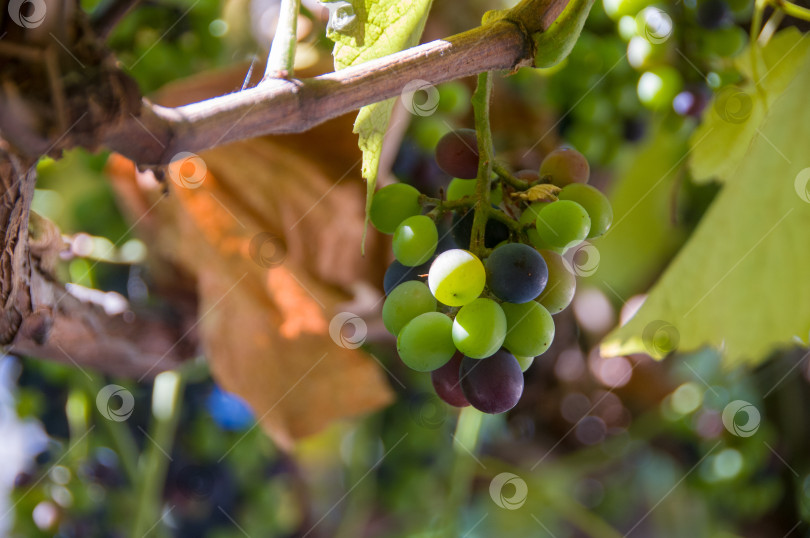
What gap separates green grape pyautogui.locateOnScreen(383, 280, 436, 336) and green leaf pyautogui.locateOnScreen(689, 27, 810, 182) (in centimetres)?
32

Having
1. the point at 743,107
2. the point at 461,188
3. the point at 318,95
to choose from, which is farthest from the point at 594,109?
the point at 318,95

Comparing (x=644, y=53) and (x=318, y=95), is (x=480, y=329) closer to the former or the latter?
(x=318, y=95)

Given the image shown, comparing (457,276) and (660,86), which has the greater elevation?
(457,276)

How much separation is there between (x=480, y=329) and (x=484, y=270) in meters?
0.03

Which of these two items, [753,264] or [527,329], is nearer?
[527,329]

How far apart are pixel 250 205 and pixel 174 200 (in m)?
0.07

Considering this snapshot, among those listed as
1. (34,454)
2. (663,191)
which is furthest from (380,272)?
(34,454)

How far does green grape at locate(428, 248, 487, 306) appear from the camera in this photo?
11.9 inches

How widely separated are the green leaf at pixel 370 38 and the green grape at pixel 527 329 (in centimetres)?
9

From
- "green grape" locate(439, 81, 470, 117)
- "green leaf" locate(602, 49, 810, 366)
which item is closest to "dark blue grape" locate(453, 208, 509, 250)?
"green leaf" locate(602, 49, 810, 366)

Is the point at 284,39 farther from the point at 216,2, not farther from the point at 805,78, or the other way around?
the point at 216,2

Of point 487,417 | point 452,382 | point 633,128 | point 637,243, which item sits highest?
point 452,382

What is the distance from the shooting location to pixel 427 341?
314 mm

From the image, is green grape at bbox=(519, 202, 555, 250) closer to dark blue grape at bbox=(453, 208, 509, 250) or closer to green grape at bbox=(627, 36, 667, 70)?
dark blue grape at bbox=(453, 208, 509, 250)
